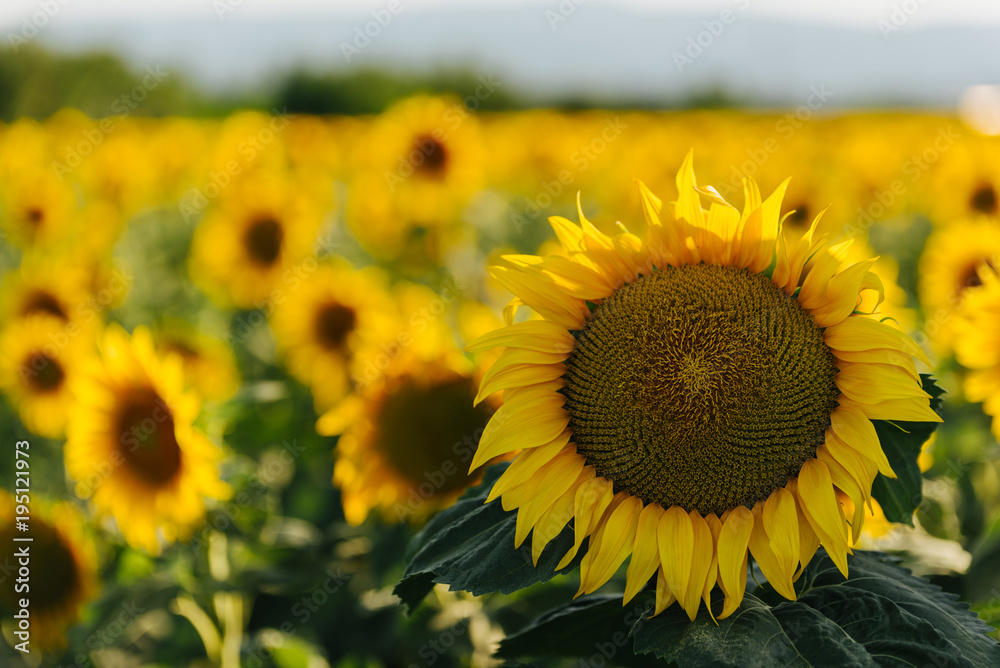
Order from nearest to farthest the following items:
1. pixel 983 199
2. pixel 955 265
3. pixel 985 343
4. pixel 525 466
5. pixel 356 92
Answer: pixel 525 466 < pixel 985 343 < pixel 955 265 < pixel 983 199 < pixel 356 92

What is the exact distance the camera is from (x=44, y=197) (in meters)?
6.43

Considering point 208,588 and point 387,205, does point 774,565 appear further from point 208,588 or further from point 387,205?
point 387,205

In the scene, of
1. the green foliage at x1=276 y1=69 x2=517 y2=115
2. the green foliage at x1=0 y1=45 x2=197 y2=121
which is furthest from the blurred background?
the green foliage at x1=276 y1=69 x2=517 y2=115

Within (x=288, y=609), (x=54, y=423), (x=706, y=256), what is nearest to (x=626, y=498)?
(x=706, y=256)

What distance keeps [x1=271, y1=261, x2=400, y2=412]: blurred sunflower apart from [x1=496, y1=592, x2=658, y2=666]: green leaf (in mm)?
2479

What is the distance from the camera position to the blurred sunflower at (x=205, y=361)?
405 centimetres

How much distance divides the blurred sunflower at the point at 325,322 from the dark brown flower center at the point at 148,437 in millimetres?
1050

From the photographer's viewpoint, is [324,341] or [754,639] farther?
[324,341]

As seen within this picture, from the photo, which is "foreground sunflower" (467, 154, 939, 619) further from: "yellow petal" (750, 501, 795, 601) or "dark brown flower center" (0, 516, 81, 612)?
"dark brown flower center" (0, 516, 81, 612)

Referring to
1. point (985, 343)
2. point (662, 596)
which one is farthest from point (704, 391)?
point (985, 343)

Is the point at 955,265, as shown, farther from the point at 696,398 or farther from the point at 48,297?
the point at 48,297

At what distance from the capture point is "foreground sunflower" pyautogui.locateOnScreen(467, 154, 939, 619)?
1.37 meters

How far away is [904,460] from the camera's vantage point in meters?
1.51

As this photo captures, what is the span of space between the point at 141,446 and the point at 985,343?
2.91m
